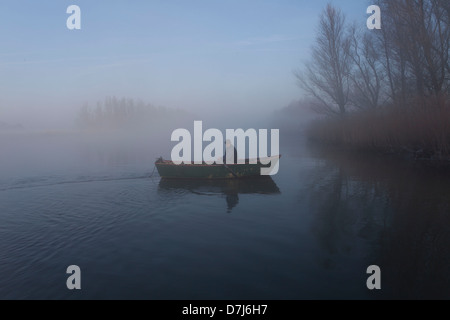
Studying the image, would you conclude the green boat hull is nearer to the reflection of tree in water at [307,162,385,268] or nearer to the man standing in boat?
the man standing in boat

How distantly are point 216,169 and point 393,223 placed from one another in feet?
28.0

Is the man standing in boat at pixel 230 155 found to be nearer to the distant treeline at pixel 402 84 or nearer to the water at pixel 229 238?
the water at pixel 229 238

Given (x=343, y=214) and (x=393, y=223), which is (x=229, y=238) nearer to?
(x=343, y=214)

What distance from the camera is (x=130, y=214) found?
1109cm

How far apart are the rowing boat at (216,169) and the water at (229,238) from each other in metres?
0.76

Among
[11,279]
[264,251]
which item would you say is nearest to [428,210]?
[264,251]

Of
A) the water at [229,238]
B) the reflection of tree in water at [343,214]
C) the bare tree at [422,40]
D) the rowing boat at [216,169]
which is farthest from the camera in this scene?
the bare tree at [422,40]

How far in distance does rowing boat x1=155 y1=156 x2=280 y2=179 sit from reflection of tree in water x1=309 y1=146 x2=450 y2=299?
8.59 ft

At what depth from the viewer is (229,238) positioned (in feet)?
28.1

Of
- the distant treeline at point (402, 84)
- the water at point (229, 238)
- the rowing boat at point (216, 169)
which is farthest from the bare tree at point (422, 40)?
the rowing boat at point (216, 169)

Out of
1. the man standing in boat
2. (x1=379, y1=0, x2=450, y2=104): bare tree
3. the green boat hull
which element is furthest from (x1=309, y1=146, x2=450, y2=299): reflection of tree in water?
(x1=379, y1=0, x2=450, y2=104): bare tree

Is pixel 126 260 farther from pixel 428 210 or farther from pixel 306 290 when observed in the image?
pixel 428 210

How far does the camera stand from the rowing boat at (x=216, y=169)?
52.0ft

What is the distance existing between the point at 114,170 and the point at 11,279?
14281 mm
